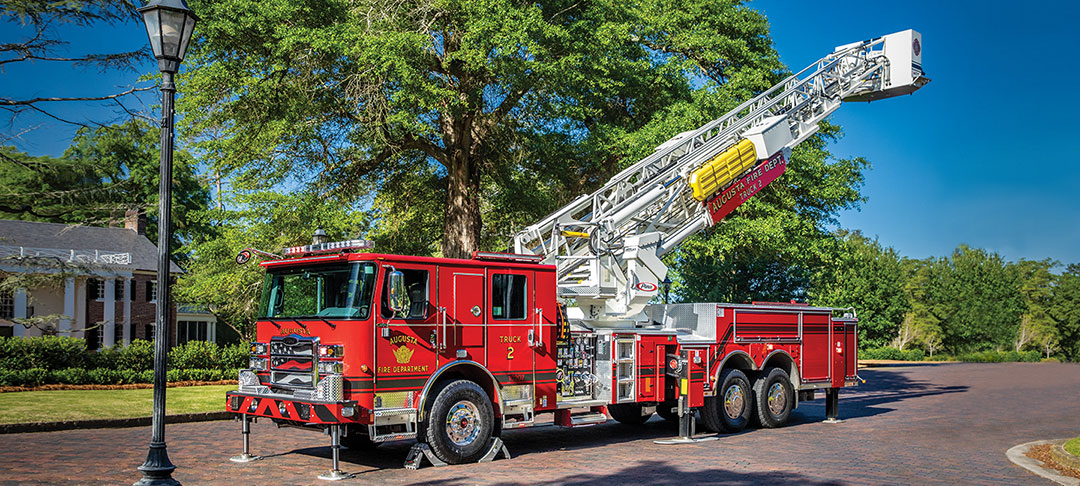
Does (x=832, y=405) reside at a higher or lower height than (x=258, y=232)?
lower

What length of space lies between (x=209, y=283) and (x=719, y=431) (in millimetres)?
11447

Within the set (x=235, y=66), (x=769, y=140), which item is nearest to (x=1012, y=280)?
(x=769, y=140)

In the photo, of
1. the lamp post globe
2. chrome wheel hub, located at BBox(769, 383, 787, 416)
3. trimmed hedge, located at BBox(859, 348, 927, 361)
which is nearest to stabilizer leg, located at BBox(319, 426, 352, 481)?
the lamp post globe

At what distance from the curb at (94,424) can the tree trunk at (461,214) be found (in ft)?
20.4

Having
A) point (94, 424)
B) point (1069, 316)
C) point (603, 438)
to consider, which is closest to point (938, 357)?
point (1069, 316)

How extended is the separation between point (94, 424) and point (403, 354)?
7.59 meters

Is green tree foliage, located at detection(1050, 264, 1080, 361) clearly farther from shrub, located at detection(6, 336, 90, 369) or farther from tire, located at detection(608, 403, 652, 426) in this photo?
shrub, located at detection(6, 336, 90, 369)

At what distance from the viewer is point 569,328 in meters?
13.3

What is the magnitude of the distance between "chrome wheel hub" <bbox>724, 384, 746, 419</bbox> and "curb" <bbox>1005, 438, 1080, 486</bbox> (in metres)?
4.16

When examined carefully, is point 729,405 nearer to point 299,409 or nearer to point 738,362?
point 738,362

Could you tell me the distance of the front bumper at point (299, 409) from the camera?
10281 mm

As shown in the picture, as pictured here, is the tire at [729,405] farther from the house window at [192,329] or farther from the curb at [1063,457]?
the house window at [192,329]

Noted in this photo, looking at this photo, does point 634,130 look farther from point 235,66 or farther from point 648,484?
point 648,484

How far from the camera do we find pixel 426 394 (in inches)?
434
